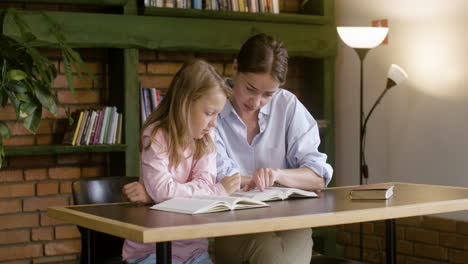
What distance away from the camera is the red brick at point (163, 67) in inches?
166

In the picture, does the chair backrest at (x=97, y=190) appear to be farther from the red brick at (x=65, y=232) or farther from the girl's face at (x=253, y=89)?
the red brick at (x=65, y=232)

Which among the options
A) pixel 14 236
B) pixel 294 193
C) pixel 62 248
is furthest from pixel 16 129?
pixel 294 193

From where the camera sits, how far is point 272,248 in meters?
2.23

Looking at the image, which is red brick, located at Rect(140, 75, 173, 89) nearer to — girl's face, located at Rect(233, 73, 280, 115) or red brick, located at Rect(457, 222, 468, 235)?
girl's face, located at Rect(233, 73, 280, 115)

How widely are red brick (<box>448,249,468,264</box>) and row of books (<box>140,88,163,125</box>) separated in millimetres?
1793

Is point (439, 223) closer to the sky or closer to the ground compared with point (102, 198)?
closer to the ground

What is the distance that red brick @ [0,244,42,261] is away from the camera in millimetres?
3818

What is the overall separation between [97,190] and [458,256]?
208 centimetres

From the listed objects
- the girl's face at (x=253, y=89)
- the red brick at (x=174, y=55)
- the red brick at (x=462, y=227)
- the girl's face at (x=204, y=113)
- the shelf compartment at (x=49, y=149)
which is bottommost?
the red brick at (x=462, y=227)

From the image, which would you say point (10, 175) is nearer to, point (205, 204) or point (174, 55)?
point (174, 55)

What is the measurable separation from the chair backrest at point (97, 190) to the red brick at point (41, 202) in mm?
1374

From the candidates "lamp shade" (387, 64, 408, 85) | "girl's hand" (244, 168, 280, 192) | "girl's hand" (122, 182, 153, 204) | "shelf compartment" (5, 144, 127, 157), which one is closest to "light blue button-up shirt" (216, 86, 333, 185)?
"girl's hand" (244, 168, 280, 192)

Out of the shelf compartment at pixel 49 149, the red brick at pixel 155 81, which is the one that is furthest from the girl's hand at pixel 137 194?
the red brick at pixel 155 81

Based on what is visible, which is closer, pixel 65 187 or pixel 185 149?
pixel 185 149
